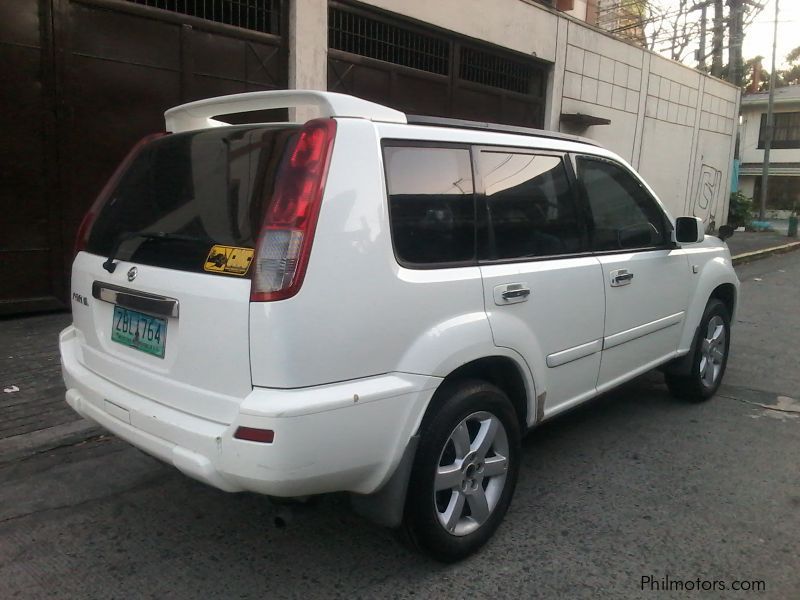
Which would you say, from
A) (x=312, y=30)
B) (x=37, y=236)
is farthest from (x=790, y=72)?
(x=37, y=236)

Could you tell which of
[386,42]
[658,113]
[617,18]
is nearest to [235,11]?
[386,42]

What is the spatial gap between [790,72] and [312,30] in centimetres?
5180

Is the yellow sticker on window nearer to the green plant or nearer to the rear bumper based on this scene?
the rear bumper

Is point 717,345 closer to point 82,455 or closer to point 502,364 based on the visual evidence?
point 502,364

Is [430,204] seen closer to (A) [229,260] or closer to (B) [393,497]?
(A) [229,260]

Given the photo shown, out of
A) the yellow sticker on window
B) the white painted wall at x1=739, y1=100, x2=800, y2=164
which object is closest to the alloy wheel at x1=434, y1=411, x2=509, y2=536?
the yellow sticker on window

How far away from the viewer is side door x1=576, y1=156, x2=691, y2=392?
3.66m

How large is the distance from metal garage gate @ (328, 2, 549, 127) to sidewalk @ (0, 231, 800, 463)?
4.59 m

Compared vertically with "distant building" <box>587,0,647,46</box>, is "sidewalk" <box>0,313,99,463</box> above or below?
below

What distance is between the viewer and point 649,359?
416cm

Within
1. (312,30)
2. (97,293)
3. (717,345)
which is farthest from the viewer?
(312,30)

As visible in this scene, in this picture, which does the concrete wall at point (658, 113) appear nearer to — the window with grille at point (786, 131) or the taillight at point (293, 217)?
the taillight at point (293, 217)

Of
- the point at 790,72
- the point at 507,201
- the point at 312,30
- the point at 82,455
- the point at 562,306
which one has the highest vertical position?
the point at 790,72

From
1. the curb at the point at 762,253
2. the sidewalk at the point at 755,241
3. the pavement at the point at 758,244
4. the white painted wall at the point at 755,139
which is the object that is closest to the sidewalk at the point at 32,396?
the curb at the point at 762,253
